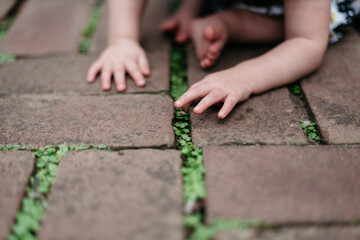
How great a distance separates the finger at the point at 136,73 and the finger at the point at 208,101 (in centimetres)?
31

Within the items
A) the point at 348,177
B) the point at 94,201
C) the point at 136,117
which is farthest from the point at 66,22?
the point at 348,177

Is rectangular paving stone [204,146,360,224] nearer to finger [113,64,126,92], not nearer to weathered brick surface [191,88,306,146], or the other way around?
weathered brick surface [191,88,306,146]

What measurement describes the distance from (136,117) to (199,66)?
0.40 meters

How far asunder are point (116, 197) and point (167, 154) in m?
0.20

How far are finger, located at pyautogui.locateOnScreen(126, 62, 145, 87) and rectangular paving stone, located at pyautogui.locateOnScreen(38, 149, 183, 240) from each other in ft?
1.23

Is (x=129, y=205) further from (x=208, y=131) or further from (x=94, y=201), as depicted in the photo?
(x=208, y=131)

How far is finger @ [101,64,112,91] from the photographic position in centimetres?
128

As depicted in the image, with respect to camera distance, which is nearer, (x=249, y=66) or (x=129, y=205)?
(x=129, y=205)

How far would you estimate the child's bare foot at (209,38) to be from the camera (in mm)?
1309

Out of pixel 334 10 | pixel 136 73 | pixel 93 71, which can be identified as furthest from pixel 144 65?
pixel 334 10

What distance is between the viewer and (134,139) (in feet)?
3.41

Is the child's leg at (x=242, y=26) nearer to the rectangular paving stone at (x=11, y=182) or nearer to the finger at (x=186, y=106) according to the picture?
the finger at (x=186, y=106)

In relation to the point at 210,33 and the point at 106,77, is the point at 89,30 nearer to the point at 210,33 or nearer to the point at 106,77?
the point at 106,77

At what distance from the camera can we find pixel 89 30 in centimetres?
172
